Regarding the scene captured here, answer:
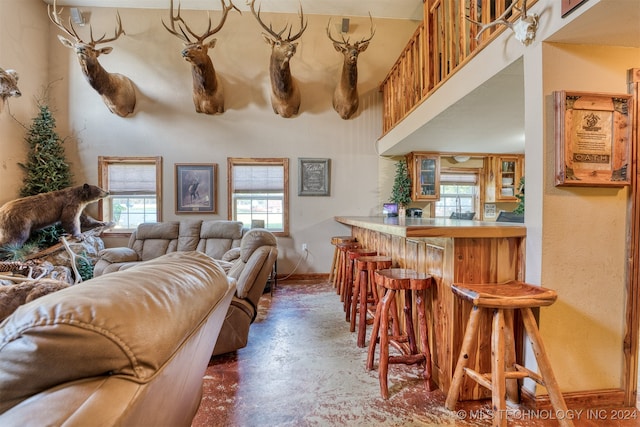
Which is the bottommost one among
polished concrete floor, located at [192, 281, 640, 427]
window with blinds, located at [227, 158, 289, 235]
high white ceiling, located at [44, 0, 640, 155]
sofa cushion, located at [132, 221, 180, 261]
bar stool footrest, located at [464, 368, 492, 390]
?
polished concrete floor, located at [192, 281, 640, 427]

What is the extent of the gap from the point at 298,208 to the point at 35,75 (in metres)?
4.38

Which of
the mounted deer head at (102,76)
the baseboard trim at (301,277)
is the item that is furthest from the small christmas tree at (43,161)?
the baseboard trim at (301,277)

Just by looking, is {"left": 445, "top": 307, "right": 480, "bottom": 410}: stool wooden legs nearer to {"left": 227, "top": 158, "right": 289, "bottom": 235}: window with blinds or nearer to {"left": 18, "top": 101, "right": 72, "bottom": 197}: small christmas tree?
{"left": 227, "top": 158, "right": 289, "bottom": 235}: window with blinds

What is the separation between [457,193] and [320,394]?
4616 mm

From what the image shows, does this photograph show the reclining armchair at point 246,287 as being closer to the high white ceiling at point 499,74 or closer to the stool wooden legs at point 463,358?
the stool wooden legs at point 463,358

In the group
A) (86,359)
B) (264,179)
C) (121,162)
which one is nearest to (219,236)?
(264,179)

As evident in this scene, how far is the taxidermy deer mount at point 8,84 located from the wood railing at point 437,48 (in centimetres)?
500

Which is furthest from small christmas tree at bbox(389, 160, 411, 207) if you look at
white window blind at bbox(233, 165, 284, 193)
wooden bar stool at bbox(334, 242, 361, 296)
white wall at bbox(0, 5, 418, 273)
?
white window blind at bbox(233, 165, 284, 193)

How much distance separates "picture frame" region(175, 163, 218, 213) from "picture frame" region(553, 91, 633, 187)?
4270mm

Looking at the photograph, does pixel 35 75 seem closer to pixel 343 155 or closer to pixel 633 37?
pixel 343 155

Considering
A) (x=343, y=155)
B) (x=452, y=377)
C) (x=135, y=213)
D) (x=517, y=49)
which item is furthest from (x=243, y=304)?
(x=135, y=213)

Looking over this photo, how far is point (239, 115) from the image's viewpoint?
4652 mm

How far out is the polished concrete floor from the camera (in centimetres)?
155

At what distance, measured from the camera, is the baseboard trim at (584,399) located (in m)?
1.59
